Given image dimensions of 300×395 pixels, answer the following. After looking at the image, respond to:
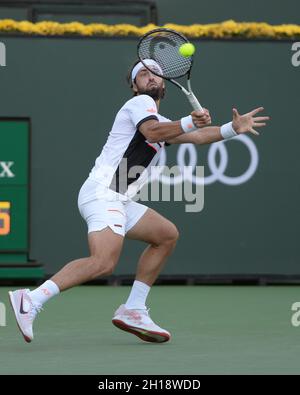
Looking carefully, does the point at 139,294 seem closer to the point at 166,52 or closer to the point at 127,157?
the point at 127,157

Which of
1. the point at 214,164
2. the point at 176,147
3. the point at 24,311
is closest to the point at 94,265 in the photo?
the point at 24,311

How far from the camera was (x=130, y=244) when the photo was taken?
10250 mm

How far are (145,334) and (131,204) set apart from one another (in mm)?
758

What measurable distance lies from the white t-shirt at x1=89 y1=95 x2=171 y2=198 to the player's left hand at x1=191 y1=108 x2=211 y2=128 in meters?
0.40

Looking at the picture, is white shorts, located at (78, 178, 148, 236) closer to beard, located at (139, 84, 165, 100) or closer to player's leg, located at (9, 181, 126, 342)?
player's leg, located at (9, 181, 126, 342)

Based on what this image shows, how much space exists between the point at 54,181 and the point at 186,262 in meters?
1.41

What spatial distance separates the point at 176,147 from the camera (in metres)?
10.3

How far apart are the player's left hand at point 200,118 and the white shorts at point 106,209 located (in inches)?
28.3

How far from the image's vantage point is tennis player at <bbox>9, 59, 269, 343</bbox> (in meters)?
6.12

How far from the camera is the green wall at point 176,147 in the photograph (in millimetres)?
10227

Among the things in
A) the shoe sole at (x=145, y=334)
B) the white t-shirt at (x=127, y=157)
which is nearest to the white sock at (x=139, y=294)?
the shoe sole at (x=145, y=334)

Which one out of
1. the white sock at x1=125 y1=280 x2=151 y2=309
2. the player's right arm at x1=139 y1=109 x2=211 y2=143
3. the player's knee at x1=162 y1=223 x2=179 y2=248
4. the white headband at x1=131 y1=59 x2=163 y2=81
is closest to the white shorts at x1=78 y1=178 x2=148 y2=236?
the player's knee at x1=162 y1=223 x2=179 y2=248
